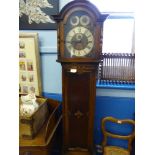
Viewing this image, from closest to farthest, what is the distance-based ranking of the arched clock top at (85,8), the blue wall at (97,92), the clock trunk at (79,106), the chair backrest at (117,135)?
the arched clock top at (85,8) < the clock trunk at (79,106) < the chair backrest at (117,135) < the blue wall at (97,92)

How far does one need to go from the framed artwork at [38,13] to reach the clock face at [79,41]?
0.42 m

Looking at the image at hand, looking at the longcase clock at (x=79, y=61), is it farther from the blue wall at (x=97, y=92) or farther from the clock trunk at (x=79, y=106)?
the blue wall at (x=97, y=92)

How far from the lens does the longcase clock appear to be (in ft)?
4.11

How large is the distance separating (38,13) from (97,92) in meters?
0.86

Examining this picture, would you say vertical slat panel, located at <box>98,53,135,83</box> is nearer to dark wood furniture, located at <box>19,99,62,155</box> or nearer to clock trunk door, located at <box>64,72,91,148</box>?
clock trunk door, located at <box>64,72,91,148</box>

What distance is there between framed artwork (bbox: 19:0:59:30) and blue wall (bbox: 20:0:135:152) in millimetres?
57

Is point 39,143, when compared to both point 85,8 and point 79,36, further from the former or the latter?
point 85,8

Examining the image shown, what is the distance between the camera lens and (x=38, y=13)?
1.66 m

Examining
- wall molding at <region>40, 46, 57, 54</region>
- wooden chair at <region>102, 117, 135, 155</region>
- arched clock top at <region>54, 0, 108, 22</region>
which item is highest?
arched clock top at <region>54, 0, 108, 22</region>

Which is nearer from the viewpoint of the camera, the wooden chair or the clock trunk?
the clock trunk

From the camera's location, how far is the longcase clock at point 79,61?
1.25 metres

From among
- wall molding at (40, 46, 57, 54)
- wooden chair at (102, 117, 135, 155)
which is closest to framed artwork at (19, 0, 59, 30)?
wall molding at (40, 46, 57, 54)

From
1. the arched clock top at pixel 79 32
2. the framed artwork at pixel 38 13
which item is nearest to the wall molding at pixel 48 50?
the framed artwork at pixel 38 13
